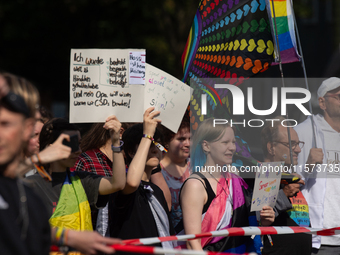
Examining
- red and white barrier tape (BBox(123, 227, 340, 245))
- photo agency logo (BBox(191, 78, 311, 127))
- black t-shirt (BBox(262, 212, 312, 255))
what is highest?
photo agency logo (BBox(191, 78, 311, 127))

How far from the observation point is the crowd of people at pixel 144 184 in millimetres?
1609

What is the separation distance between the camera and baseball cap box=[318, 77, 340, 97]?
11.6 ft

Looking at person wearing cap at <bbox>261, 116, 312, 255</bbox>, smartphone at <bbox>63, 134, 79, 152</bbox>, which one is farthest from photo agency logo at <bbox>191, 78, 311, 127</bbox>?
smartphone at <bbox>63, 134, 79, 152</bbox>

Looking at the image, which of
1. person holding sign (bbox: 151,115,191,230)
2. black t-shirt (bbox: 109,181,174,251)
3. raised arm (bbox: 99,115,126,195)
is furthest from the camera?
person holding sign (bbox: 151,115,191,230)

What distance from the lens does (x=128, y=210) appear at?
2.79 m

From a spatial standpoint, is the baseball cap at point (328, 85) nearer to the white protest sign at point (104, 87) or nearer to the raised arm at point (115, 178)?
the white protest sign at point (104, 87)

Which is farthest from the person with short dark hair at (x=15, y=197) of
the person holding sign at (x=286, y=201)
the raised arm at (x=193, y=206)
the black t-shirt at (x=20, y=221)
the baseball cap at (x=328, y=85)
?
the baseball cap at (x=328, y=85)

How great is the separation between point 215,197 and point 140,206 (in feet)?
1.74

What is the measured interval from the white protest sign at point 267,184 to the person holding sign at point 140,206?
26.6 inches

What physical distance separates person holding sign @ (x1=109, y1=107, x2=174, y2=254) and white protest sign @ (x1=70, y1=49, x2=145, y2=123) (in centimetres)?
16

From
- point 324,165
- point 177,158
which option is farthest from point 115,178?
point 324,165

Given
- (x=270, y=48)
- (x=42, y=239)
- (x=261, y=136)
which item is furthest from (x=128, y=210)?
(x=270, y=48)

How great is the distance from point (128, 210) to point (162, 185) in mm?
821

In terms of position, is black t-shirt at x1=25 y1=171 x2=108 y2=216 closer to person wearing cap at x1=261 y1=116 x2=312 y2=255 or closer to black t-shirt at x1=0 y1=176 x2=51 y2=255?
black t-shirt at x1=0 y1=176 x2=51 y2=255
